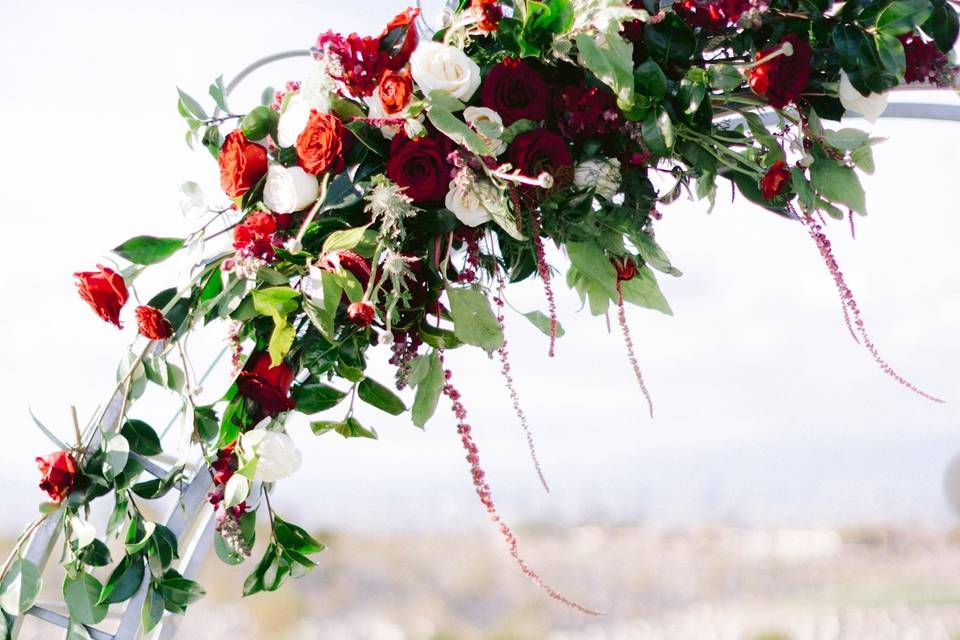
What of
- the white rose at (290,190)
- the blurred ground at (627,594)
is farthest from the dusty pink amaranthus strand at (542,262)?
the blurred ground at (627,594)

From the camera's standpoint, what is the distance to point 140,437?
1.32 m

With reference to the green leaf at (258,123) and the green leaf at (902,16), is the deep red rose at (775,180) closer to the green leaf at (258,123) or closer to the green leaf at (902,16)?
the green leaf at (902,16)

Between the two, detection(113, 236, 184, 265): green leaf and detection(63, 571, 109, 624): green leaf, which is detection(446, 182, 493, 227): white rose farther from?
detection(63, 571, 109, 624): green leaf

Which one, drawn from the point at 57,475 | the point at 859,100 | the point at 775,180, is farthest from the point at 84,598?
the point at 859,100

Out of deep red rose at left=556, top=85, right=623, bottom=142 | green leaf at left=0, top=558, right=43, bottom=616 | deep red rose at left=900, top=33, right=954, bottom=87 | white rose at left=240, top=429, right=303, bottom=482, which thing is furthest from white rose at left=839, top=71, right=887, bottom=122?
green leaf at left=0, top=558, right=43, bottom=616

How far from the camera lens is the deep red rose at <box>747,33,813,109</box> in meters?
1.22

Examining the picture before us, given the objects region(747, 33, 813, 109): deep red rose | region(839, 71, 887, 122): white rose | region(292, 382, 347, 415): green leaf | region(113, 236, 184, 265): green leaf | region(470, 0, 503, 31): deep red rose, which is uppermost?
region(470, 0, 503, 31): deep red rose

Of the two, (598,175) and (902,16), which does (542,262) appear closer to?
(598,175)

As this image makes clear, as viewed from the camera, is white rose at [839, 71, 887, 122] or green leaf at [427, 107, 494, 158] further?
white rose at [839, 71, 887, 122]

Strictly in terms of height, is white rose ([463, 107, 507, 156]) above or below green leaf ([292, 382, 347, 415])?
above

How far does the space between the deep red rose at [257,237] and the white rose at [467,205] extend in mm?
248

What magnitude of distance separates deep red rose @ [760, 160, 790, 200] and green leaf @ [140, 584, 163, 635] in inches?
41.7

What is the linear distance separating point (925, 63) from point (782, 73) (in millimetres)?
233

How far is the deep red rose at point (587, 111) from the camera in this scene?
4.04ft
